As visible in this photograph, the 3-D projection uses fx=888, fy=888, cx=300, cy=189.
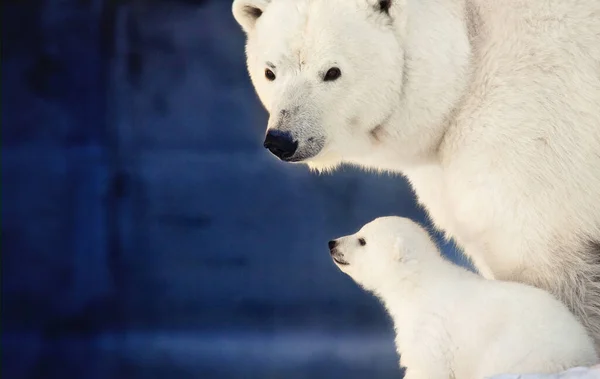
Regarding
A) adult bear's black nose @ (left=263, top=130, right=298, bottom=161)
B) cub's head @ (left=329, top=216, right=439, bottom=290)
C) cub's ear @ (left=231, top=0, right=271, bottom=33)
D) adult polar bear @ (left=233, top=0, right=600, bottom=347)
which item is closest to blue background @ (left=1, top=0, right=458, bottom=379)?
cub's head @ (left=329, top=216, right=439, bottom=290)

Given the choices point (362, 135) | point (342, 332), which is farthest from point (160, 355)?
point (362, 135)

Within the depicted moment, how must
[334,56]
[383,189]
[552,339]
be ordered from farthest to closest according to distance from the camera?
[383,189] → [334,56] → [552,339]

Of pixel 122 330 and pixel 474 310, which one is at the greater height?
pixel 474 310

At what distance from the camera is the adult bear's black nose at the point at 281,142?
274cm

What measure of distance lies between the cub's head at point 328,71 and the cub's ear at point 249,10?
0.15 metres

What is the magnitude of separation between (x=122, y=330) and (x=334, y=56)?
168 inches

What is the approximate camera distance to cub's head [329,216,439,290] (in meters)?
2.94

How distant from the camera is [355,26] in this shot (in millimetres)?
2814

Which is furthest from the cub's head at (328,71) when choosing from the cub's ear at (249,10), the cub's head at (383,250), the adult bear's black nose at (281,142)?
the cub's head at (383,250)

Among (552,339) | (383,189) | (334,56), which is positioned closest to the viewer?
(552,339)

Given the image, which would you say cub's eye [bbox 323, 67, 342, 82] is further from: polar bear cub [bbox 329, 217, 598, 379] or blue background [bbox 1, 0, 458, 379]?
blue background [bbox 1, 0, 458, 379]

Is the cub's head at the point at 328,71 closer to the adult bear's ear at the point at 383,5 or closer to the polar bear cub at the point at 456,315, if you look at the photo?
the adult bear's ear at the point at 383,5

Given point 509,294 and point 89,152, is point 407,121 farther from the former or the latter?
point 89,152

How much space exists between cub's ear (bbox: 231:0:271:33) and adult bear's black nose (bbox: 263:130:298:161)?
0.53 meters
